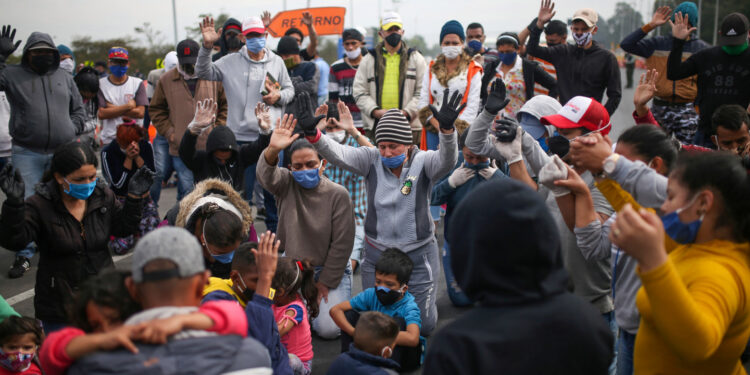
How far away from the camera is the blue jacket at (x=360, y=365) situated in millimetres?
3057

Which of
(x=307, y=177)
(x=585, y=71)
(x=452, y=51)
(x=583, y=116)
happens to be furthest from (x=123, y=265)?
(x=585, y=71)

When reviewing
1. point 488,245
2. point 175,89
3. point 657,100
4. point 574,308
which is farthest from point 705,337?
point 175,89

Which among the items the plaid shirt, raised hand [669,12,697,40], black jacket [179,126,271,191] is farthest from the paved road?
raised hand [669,12,697,40]

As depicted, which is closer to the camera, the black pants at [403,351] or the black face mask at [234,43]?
the black pants at [403,351]

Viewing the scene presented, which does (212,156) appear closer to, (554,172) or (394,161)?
(394,161)

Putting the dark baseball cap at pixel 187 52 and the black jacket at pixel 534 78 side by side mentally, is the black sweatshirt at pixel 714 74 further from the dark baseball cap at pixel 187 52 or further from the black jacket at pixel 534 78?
the dark baseball cap at pixel 187 52

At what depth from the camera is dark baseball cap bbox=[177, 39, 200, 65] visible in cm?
734

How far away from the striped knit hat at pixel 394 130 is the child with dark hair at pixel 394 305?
846mm

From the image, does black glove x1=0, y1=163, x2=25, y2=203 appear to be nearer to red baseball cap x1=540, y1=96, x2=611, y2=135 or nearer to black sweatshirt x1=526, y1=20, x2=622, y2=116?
red baseball cap x1=540, y1=96, x2=611, y2=135

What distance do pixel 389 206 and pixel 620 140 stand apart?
2049 mm

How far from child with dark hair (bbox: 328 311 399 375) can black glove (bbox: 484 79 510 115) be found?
145 centimetres

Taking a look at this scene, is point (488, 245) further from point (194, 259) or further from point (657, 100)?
point (657, 100)

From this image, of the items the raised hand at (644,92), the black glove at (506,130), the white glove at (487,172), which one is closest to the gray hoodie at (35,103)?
the white glove at (487,172)

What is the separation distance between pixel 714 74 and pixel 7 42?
7.46 metres
